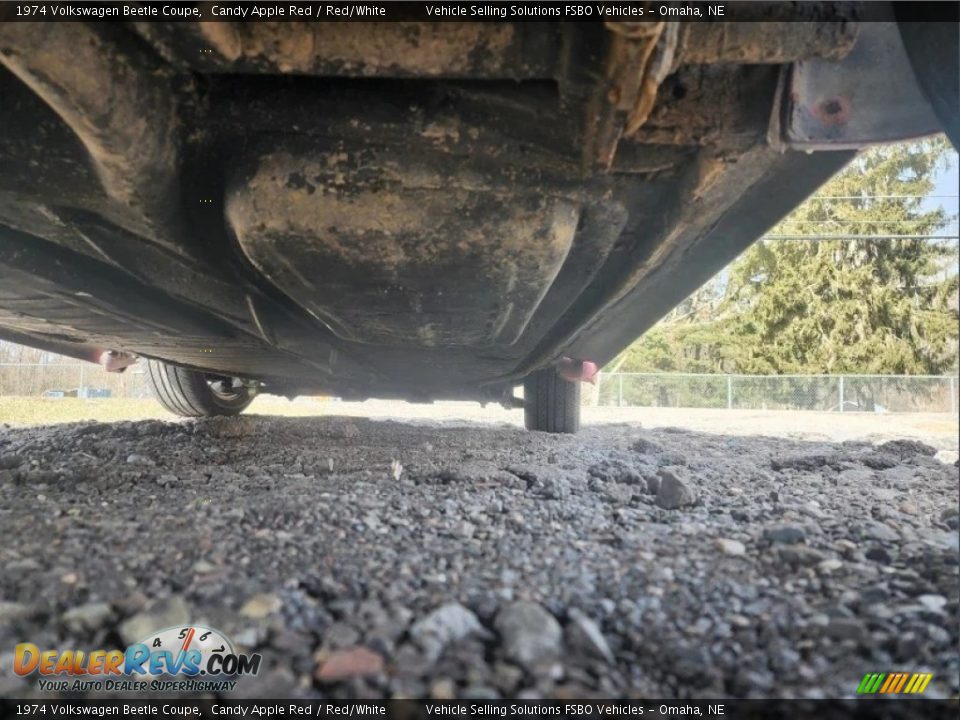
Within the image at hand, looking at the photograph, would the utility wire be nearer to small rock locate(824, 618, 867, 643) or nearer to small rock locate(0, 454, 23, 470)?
small rock locate(824, 618, 867, 643)

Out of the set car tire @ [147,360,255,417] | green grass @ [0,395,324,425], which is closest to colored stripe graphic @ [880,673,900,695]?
car tire @ [147,360,255,417]

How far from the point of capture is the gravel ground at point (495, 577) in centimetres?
77

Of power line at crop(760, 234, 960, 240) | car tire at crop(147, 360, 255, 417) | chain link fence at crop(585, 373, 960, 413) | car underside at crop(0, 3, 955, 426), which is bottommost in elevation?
chain link fence at crop(585, 373, 960, 413)

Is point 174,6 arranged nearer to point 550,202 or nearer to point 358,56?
point 358,56

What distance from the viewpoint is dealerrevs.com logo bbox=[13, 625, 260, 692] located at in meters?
0.74

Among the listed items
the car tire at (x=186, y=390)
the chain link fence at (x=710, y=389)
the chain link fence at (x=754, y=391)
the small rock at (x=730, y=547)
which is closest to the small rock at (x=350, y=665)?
the small rock at (x=730, y=547)

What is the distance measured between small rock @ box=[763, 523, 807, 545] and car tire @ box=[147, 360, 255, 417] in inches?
145

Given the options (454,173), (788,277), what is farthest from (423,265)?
(788,277)

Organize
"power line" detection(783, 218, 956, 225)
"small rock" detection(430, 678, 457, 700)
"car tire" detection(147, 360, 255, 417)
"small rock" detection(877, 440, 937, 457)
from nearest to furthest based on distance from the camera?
1. "small rock" detection(430, 678, 457, 700)
2. "power line" detection(783, 218, 956, 225)
3. "small rock" detection(877, 440, 937, 457)
4. "car tire" detection(147, 360, 255, 417)

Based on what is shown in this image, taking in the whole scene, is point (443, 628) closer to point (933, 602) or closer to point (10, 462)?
point (933, 602)

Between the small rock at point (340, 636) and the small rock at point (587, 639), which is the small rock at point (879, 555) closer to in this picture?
the small rock at point (587, 639)

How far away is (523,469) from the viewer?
200 cm

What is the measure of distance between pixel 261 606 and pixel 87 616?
24 cm

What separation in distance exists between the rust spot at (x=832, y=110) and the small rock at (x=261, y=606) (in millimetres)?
1223
